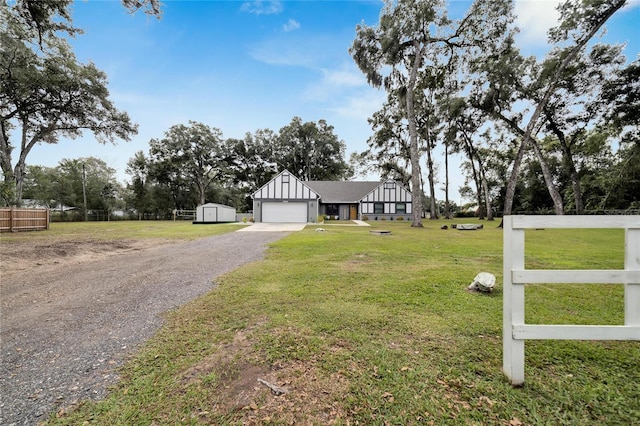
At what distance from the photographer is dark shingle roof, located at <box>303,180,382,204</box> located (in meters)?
33.2

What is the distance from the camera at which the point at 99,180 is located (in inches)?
1369

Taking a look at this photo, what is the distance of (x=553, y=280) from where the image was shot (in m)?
1.91

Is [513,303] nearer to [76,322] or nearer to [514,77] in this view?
[76,322]

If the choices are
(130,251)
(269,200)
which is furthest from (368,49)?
(130,251)

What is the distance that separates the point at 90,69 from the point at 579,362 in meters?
28.4

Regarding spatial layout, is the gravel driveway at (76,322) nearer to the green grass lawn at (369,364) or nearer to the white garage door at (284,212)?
the green grass lawn at (369,364)

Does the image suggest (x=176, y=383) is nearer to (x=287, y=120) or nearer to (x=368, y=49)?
(x=368, y=49)

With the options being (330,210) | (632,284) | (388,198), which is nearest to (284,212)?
(330,210)

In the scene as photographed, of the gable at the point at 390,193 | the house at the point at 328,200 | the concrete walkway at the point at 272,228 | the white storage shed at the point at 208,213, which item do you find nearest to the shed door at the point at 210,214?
the white storage shed at the point at 208,213

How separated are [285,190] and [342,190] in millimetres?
9665

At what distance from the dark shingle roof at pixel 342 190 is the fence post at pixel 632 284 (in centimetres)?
3106

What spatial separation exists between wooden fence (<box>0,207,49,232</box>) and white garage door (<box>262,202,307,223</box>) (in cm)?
1601

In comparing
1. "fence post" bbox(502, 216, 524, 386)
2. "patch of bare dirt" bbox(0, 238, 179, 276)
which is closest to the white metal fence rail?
"fence post" bbox(502, 216, 524, 386)

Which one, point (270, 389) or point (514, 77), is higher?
point (514, 77)
